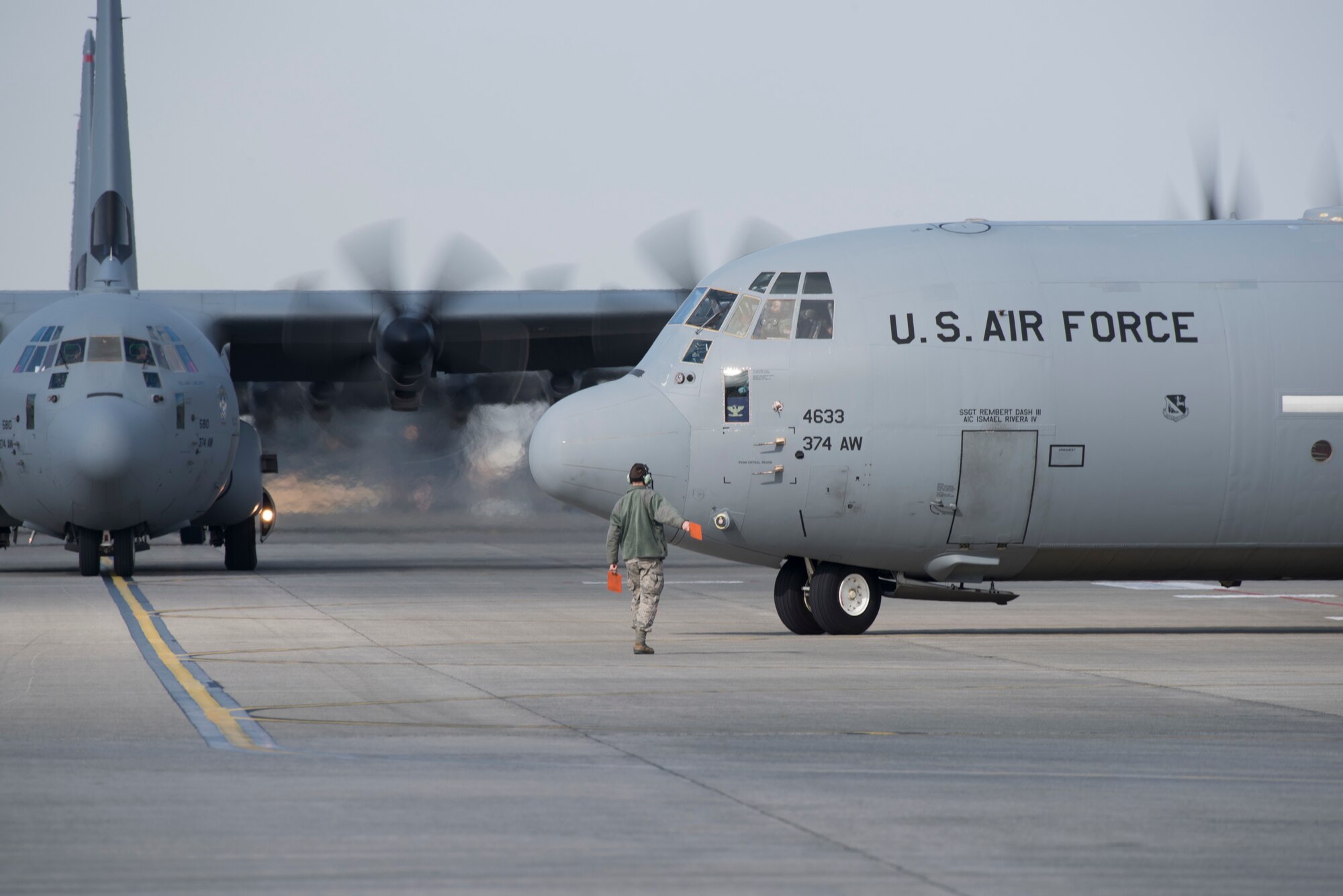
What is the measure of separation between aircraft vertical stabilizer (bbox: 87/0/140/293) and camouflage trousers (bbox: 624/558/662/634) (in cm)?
1591

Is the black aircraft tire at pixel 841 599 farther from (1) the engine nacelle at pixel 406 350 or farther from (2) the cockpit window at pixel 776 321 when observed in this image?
(1) the engine nacelle at pixel 406 350

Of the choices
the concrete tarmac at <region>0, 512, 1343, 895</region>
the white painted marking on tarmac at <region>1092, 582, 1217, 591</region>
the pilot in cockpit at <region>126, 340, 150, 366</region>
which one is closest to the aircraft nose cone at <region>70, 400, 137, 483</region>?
the pilot in cockpit at <region>126, 340, 150, 366</region>

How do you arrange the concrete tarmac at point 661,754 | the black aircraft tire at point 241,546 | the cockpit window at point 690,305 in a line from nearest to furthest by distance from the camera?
the concrete tarmac at point 661,754 → the cockpit window at point 690,305 → the black aircraft tire at point 241,546

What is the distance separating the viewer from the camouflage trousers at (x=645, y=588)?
15469 mm

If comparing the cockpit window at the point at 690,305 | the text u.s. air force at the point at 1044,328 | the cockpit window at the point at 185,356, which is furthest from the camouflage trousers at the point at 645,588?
the cockpit window at the point at 185,356

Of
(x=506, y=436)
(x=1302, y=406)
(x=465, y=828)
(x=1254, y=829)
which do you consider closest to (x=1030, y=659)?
(x=1302, y=406)

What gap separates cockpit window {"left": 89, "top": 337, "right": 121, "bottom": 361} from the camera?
81.5ft

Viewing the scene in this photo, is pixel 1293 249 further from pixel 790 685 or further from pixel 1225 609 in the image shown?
pixel 790 685

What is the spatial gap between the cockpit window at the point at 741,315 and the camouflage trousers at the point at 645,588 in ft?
9.21

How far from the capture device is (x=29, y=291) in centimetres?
3047

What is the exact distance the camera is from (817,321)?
17188 millimetres

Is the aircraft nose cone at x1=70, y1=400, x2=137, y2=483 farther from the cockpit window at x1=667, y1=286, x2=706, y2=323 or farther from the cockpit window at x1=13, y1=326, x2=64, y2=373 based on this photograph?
the cockpit window at x1=667, y1=286, x2=706, y2=323

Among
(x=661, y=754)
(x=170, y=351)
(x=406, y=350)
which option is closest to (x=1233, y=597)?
(x=406, y=350)

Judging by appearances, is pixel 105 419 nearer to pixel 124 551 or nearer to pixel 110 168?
pixel 124 551
